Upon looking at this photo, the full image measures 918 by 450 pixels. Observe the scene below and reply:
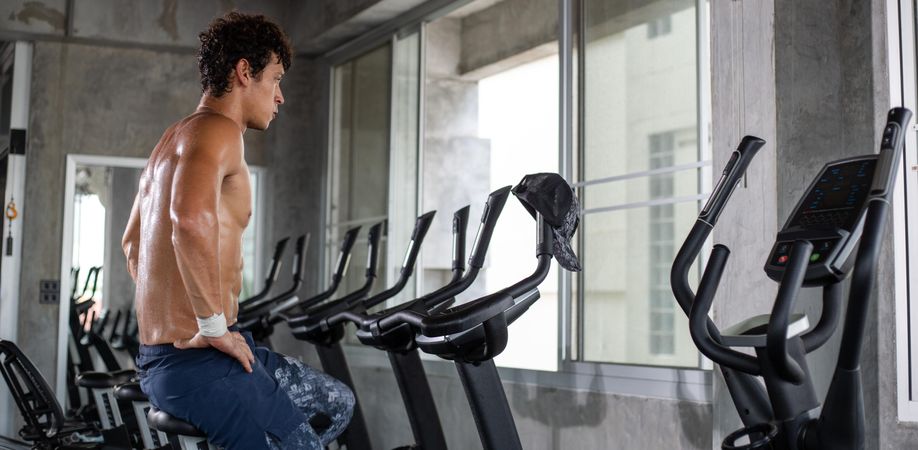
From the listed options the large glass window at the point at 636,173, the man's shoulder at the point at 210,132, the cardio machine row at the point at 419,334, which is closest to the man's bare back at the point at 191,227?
the man's shoulder at the point at 210,132

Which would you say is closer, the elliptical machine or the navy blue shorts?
the elliptical machine

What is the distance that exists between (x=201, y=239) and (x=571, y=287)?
2367mm

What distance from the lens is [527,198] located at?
2.58m

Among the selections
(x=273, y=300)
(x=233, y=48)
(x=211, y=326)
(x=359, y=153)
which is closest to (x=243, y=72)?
(x=233, y=48)

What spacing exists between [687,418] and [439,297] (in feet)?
3.33

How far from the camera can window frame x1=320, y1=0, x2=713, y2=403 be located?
148 inches

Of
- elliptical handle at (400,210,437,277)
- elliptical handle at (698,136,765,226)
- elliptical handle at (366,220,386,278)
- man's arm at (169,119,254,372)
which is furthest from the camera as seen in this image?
elliptical handle at (366,220,386,278)

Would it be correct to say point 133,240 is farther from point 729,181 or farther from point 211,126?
point 729,181

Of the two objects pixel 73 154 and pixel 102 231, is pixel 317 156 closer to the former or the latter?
pixel 73 154

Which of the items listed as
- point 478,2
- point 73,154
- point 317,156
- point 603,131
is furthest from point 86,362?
point 603,131

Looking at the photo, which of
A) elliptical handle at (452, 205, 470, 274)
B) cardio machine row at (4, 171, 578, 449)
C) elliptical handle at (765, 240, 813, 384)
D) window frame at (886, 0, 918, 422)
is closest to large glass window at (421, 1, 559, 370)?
cardio machine row at (4, 171, 578, 449)

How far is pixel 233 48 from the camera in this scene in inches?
102

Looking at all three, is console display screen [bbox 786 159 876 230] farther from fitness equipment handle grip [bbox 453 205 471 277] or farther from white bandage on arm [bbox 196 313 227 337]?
fitness equipment handle grip [bbox 453 205 471 277]

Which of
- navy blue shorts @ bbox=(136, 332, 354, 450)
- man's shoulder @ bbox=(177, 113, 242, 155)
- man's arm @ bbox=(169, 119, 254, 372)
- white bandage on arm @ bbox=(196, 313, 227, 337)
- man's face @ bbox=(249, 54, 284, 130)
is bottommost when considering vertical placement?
navy blue shorts @ bbox=(136, 332, 354, 450)
